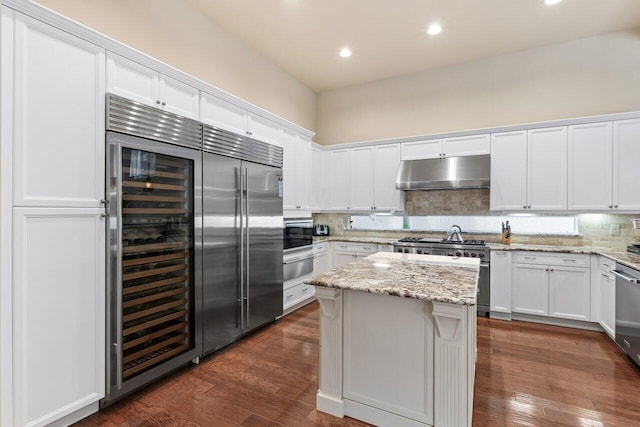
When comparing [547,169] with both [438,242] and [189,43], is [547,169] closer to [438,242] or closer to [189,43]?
[438,242]

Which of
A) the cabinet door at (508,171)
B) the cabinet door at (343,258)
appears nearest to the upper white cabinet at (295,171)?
the cabinet door at (343,258)

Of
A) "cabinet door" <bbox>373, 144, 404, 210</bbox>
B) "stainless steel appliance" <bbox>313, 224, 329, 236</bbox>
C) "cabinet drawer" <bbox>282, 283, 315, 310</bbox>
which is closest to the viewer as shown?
"cabinet drawer" <bbox>282, 283, 315, 310</bbox>

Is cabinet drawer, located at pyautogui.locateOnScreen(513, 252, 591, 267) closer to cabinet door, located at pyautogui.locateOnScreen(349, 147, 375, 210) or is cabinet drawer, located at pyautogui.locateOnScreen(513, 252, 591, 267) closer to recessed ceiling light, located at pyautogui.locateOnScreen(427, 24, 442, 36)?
cabinet door, located at pyautogui.locateOnScreen(349, 147, 375, 210)

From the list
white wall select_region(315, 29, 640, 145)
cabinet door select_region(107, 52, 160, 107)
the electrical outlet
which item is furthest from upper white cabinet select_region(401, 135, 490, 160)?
cabinet door select_region(107, 52, 160, 107)

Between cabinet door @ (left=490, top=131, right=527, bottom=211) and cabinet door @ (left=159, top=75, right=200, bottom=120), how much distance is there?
3694mm

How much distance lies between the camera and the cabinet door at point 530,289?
3869mm

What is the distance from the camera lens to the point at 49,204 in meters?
1.90

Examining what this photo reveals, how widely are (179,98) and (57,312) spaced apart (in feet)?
5.89

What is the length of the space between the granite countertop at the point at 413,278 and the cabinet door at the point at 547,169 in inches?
81.3

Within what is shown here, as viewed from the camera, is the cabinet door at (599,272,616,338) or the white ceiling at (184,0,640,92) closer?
the cabinet door at (599,272,616,338)

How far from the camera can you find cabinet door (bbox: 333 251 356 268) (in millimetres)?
4984

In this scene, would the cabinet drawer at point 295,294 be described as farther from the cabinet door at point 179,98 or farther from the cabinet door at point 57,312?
the cabinet door at point 179,98

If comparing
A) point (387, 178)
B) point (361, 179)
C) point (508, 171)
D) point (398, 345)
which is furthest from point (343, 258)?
point (398, 345)

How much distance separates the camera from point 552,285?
382 centimetres
